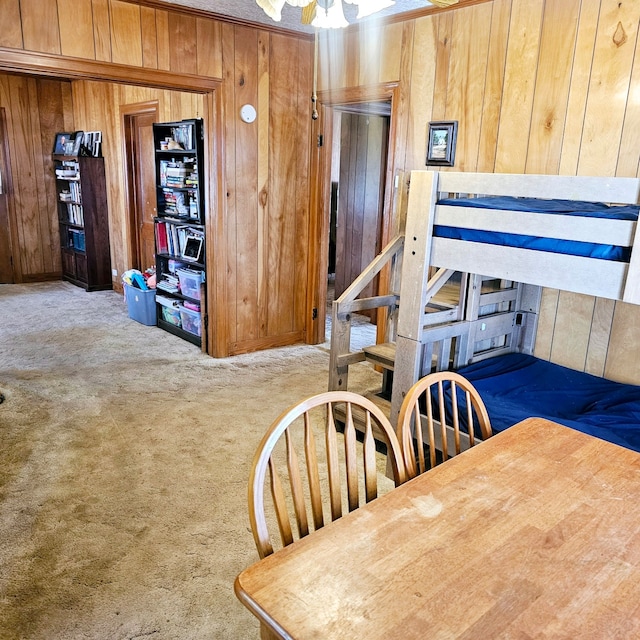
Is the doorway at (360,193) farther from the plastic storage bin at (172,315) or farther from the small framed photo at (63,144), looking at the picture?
the small framed photo at (63,144)

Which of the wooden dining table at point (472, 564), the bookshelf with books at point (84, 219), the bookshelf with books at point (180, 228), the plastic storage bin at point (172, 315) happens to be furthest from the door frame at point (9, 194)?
the wooden dining table at point (472, 564)

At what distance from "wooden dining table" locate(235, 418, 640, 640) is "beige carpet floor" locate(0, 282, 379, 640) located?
0.90 m

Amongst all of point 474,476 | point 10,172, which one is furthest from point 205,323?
point 10,172

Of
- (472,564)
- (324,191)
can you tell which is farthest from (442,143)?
(472,564)

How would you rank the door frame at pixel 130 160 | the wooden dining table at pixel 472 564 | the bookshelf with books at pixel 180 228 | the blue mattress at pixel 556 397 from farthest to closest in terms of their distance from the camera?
the door frame at pixel 130 160 < the bookshelf with books at pixel 180 228 < the blue mattress at pixel 556 397 < the wooden dining table at pixel 472 564

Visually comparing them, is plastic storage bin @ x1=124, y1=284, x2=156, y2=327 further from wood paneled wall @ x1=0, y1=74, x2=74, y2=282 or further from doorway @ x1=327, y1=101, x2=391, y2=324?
wood paneled wall @ x1=0, y1=74, x2=74, y2=282

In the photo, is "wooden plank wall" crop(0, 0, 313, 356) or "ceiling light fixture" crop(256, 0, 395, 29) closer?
"ceiling light fixture" crop(256, 0, 395, 29)

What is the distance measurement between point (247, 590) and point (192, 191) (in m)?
4.04

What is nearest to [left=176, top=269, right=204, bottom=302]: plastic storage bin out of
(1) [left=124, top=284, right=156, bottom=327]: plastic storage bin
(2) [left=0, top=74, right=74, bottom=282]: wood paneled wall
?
(1) [left=124, top=284, right=156, bottom=327]: plastic storage bin

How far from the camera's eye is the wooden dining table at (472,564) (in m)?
0.93

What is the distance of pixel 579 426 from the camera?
7.44ft

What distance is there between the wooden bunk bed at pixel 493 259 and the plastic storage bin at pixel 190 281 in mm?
1788

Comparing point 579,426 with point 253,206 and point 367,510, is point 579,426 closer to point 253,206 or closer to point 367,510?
point 367,510

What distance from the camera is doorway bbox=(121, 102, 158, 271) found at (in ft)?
18.1
